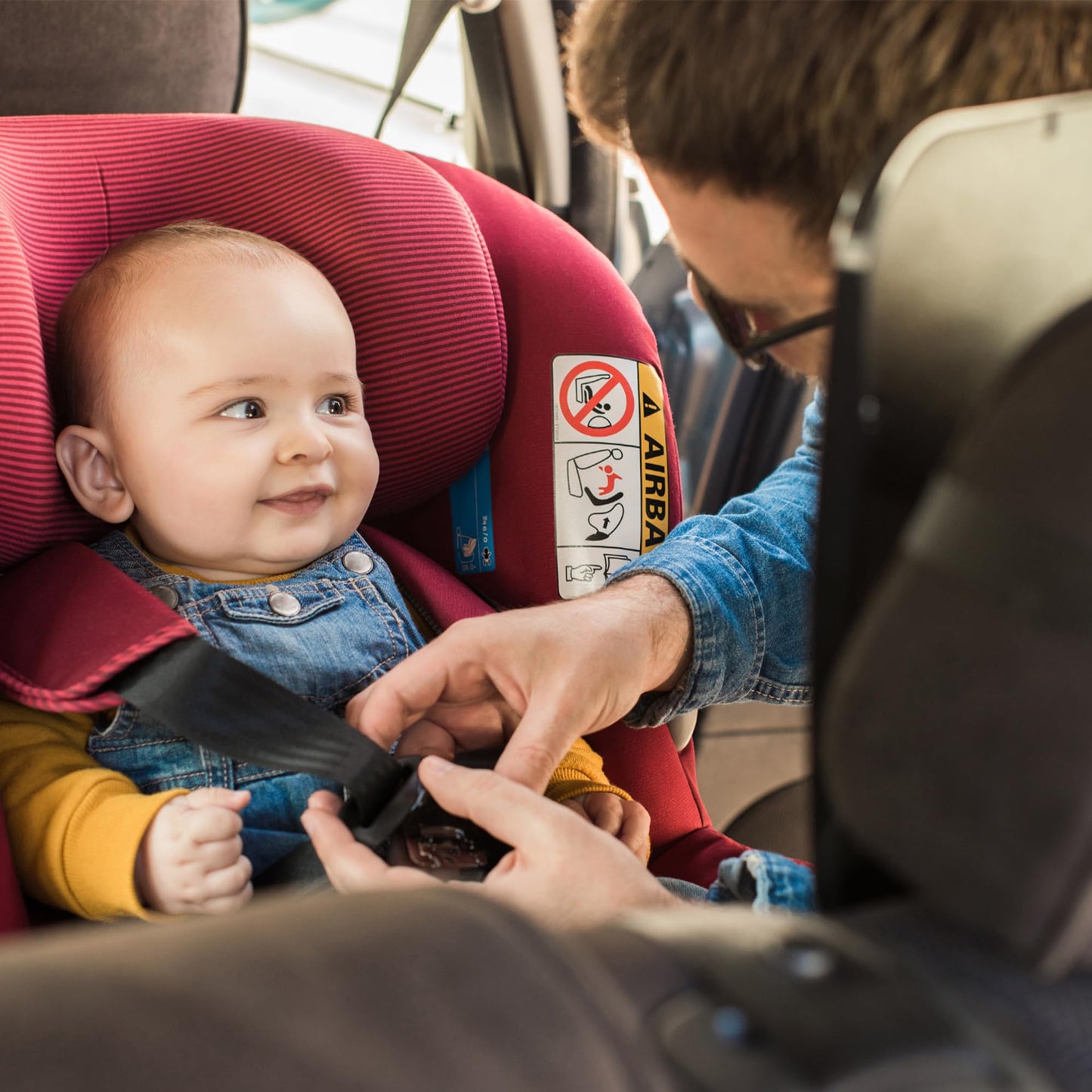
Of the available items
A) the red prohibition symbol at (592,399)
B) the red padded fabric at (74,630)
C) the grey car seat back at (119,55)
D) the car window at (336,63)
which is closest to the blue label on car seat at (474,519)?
the red prohibition symbol at (592,399)

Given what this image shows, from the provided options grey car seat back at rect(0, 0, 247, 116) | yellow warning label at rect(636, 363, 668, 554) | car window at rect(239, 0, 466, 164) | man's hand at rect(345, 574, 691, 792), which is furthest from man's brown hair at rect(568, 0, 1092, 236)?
car window at rect(239, 0, 466, 164)

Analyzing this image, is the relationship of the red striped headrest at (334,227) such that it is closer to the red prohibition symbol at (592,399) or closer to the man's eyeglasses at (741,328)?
the red prohibition symbol at (592,399)

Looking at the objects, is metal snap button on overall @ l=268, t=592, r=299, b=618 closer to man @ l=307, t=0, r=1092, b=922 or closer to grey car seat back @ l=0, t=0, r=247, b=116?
man @ l=307, t=0, r=1092, b=922

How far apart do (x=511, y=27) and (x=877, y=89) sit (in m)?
1.16

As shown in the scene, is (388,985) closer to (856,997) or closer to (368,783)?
(856,997)

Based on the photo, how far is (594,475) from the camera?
1.28 m

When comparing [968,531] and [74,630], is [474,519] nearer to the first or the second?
[74,630]

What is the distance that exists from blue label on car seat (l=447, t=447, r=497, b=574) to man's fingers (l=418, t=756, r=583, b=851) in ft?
1.62

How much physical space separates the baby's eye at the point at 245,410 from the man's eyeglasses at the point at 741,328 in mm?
437

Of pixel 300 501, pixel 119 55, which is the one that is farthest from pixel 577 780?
pixel 119 55

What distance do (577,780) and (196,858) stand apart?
364 mm

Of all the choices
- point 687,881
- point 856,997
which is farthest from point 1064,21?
point 687,881

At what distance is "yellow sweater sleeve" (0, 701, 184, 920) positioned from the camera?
2.98 ft

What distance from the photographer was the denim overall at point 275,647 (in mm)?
1024
